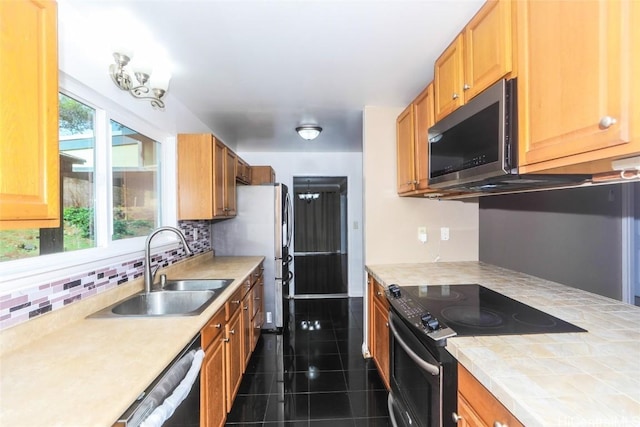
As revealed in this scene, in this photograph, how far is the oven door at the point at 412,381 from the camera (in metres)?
1.16

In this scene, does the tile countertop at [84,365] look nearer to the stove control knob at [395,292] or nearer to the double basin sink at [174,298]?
the double basin sink at [174,298]

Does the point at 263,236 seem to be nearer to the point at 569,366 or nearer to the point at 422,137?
the point at 422,137

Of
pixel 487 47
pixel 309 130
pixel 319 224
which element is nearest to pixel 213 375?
pixel 487 47

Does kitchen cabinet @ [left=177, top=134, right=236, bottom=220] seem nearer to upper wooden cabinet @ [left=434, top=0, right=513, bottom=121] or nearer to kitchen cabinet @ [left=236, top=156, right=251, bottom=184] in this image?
kitchen cabinet @ [left=236, top=156, right=251, bottom=184]

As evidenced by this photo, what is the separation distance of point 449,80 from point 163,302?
2145mm

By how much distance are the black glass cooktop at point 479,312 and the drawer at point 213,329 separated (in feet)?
3.43

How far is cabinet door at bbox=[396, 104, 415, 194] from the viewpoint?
2246 millimetres

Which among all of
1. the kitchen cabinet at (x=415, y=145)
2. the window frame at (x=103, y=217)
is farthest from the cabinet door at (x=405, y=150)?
the window frame at (x=103, y=217)

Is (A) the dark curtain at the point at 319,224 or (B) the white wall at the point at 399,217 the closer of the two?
(B) the white wall at the point at 399,217

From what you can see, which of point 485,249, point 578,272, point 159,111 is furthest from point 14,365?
point 485,249

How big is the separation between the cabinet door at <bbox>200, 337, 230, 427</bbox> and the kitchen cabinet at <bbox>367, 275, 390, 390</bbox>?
1061mm

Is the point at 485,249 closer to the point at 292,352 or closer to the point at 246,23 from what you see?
the point at 292,352

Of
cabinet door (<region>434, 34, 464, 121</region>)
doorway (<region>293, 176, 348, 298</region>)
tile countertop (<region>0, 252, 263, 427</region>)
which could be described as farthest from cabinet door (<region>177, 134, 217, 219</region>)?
doorway (<region>293, 176, 348, 298</region>)

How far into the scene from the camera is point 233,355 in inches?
78.5
